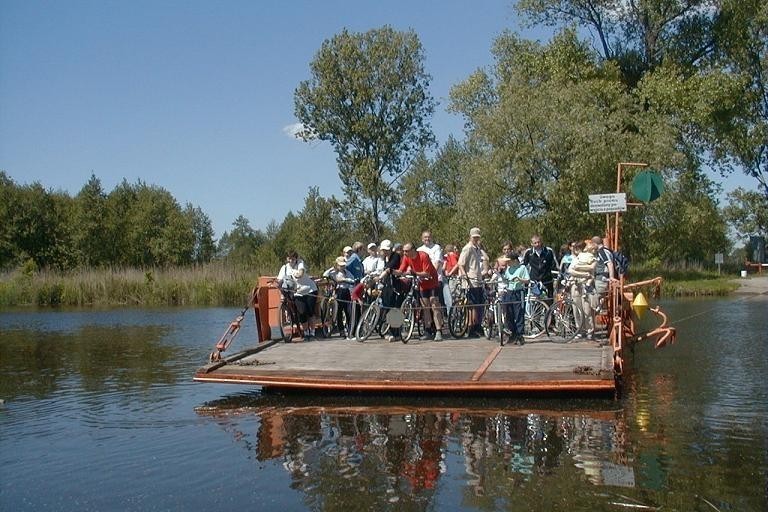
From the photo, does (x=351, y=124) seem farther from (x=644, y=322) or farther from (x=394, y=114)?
(x=644, y=322)

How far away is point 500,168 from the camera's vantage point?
3619cm

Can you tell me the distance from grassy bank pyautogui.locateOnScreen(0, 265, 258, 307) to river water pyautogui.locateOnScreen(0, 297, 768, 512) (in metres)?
21.2

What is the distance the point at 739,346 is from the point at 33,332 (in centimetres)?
1963

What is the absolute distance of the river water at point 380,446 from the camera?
824 cm

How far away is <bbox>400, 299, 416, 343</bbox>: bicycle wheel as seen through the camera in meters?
15.5

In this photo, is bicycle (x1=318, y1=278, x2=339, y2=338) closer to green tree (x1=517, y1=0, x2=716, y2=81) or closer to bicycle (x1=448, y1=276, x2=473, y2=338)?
bicycle (x1=448, y1=276, x2=473, y2=338)

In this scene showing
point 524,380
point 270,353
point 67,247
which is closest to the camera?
point 524,380

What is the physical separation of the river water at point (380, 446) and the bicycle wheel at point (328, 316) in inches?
103

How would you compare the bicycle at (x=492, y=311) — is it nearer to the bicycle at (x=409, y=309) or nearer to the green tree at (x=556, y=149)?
the bicycle at (x=409, y=309)

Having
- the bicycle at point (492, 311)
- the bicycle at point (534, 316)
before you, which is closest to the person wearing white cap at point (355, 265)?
the bicycle at point (492, 311)

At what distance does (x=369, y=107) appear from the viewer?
49406 mm

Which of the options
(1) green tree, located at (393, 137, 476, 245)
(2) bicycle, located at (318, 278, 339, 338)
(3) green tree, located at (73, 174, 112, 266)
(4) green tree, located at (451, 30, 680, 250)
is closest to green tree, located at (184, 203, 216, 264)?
(3) green tree, located at (73, 174, 112, 266)

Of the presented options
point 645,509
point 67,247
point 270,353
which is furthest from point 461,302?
point 67,247

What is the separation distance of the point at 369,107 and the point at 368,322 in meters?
35.0
